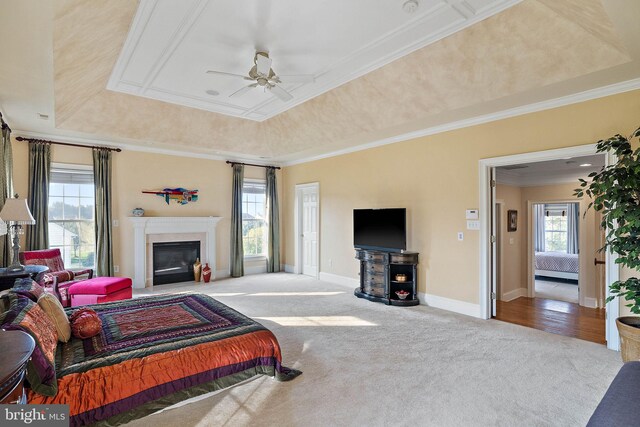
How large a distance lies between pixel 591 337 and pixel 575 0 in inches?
141

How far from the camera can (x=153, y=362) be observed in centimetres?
220

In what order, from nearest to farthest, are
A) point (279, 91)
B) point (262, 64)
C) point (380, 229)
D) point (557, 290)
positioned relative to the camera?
point (262, 64) → point (279, 91) → point (380, 229) → point (557, 290)

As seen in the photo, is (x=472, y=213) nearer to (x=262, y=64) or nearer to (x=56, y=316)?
Answer: (x=262, y=64)

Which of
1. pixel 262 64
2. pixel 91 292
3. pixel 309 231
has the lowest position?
pixel 91 292

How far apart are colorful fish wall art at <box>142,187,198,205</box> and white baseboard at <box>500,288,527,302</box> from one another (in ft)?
20.9

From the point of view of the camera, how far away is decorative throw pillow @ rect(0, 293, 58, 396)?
177cm

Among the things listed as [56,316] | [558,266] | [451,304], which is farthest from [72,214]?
[558,266]

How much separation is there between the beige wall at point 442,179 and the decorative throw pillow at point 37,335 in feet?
15.0

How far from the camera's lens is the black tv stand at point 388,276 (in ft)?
16.9

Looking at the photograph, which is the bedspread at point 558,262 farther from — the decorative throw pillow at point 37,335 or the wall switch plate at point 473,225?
the decorative throw pillow at point 37,335

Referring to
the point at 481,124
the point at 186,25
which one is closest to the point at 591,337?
the point at 481,124

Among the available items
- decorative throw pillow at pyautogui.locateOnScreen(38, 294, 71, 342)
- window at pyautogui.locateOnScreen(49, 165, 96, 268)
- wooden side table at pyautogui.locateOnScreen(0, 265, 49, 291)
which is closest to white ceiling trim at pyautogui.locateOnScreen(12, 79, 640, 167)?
window at pyautogui.locateOnScreen(49, 165, 96, 268)

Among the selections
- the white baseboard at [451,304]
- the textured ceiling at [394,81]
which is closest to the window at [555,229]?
the white baseboard at [451,304]

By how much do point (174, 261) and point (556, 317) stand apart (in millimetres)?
6769
